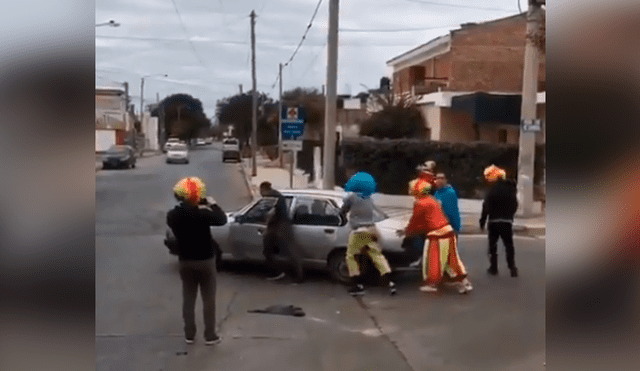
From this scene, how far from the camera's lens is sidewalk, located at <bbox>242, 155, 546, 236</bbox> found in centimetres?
895

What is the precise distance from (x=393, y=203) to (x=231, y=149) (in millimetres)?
2306

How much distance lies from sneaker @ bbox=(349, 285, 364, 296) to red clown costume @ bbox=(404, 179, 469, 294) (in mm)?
546

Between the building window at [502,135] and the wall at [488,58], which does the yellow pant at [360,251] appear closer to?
the wall at [488,58]

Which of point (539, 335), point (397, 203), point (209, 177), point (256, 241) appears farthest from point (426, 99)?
point (539, 335)

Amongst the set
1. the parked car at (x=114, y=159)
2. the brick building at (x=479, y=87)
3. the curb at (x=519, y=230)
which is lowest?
the curb at (x=519, y=230)

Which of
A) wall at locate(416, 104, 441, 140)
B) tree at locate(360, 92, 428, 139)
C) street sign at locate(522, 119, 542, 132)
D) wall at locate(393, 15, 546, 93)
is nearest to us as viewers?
street sign at locate(522, 119, 542, 132)

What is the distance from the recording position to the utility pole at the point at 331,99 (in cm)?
952

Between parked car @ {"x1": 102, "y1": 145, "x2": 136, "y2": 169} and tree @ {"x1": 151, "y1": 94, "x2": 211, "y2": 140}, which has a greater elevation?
tree @ {"x1": 151, "y1": 94, "x2": 211, "y2": 140}

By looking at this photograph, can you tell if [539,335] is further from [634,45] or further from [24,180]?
[24,180]

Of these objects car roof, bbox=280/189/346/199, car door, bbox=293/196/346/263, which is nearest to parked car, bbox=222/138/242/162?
car roof, bbox=280/189/346/199

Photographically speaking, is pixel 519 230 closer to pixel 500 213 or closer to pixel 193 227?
pixel 500 213

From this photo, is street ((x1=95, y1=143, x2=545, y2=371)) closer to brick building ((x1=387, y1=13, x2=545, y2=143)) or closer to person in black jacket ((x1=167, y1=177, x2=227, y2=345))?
person in black jacket ((x1=167, y1=177, x2=227, y2=345))

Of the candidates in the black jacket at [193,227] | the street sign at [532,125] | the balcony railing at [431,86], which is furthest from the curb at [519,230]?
the balcony railing at [431,86]

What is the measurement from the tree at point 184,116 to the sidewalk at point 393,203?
0.91 m
